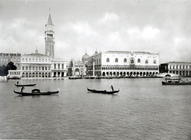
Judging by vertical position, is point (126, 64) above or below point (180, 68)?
above

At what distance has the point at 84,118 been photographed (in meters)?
5.00

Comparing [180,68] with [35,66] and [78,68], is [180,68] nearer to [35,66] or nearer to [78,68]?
[35,66]

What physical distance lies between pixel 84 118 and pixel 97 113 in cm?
65

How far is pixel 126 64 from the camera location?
39.6m

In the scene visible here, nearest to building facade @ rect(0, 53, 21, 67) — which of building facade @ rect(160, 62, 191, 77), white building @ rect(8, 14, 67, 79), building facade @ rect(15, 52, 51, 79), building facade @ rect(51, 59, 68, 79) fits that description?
white building @ rect(8, 14, 67, 79)

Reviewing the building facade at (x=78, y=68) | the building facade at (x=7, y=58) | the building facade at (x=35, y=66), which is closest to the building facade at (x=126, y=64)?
the building facade at (x=78, y=68)

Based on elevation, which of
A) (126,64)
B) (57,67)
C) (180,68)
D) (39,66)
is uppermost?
(126,64)

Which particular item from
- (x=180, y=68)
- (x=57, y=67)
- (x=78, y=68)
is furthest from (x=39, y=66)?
(x=180, y=68)

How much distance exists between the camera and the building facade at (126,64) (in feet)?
128

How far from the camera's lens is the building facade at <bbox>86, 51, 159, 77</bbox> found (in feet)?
128

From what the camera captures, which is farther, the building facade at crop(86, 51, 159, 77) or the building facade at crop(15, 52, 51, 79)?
the building facade at crop(86, 51, 159, 77)

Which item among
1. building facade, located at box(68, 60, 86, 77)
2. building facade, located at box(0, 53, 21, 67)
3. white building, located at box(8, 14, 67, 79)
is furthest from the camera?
building facade, located at box(68, 60, 86, 77)

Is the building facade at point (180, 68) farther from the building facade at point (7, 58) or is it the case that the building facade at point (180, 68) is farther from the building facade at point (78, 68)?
Result: the building facade at point (78, 68)

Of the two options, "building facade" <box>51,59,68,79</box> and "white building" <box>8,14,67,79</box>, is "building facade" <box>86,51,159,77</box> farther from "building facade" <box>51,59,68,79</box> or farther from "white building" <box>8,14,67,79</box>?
"white building" <box>8,14,67,79</box>
